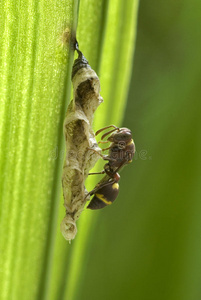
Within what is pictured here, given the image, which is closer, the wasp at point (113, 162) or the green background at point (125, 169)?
the green background at point (125, 169)

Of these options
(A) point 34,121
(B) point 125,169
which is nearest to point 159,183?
(B) point 125,169

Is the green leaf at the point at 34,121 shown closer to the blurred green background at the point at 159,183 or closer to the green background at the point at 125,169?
the green background at the point at 125,169

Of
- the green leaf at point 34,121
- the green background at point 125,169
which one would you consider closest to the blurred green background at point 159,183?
the green background at point 125,169

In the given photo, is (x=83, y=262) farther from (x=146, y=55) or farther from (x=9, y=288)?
(x=146, y=55)

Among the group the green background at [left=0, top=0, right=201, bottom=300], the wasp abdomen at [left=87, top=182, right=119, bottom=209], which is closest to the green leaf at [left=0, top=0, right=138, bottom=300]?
the green background at [left=0, top=0, right=201, bottom=300]

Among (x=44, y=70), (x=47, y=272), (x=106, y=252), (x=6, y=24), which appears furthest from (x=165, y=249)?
(x=6, y=24)
